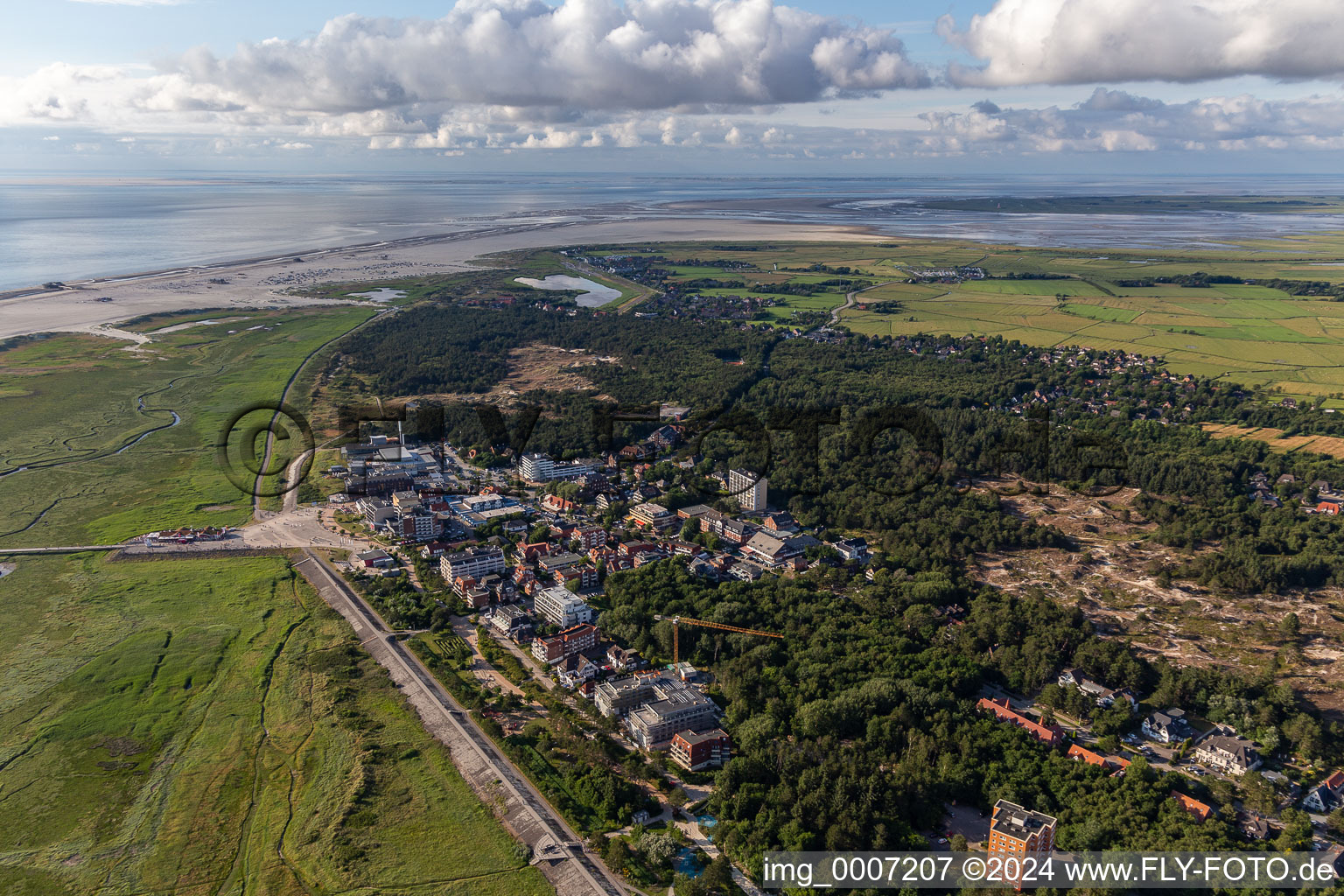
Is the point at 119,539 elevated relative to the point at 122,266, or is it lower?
lower

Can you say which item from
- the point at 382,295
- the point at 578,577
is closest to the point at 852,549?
the point at 578,577

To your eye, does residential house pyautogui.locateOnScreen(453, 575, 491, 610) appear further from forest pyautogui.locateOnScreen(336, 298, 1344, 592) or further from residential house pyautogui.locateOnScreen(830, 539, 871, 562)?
forest pyautogui.locateOnScreen(336, 298, 1344, 592)

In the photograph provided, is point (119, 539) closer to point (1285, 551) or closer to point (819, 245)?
point (1285, 551)

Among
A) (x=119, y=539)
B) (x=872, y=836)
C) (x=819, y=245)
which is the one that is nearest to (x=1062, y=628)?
(x=872, y=836)

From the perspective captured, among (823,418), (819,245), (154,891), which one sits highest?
(819,245)


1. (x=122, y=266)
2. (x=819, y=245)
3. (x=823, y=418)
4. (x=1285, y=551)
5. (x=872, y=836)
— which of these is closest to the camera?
(x=872, y=836)

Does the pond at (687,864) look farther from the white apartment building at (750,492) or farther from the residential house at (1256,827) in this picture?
the white apartment building at (750,492)

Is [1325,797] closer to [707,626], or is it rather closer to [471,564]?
[707,626]

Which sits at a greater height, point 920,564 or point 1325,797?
point 920,564

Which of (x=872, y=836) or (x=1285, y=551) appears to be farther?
(x=1285, y=551)
